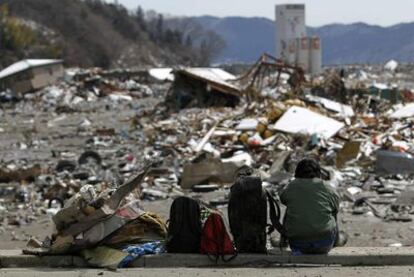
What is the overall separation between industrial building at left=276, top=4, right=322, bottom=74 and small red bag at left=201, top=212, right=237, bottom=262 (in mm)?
51547

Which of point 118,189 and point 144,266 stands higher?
point 118,189

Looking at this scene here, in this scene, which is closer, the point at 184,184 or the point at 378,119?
the point at 184,184

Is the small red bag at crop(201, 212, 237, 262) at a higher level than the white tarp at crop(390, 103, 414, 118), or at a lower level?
higher

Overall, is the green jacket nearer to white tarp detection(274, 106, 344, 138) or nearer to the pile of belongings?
the pile of belongings

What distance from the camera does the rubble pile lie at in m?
12.1

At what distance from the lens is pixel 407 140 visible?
15875 millimetres

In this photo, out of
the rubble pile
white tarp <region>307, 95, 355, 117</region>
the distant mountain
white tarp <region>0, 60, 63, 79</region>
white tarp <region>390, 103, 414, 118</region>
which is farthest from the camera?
the distant mountain

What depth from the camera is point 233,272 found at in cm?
589

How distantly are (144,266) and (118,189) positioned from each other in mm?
732

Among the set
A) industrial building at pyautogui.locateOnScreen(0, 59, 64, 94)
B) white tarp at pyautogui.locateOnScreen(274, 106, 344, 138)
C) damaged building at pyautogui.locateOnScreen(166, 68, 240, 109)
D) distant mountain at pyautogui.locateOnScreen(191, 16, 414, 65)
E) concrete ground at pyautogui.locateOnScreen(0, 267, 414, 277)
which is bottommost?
distant mountain at pyautogui.locateOnScreen(191, 16, 414, 65)

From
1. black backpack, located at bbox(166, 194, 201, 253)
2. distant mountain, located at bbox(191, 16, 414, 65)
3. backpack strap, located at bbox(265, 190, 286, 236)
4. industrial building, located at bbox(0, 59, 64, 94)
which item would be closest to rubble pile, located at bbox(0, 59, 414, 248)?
black backpack, located at bbox(166, 194, 201, 253)

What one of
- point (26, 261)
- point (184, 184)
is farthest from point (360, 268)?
point (184, 184)

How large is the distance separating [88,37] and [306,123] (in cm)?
6897

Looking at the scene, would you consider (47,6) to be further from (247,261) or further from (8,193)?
(247,261)
